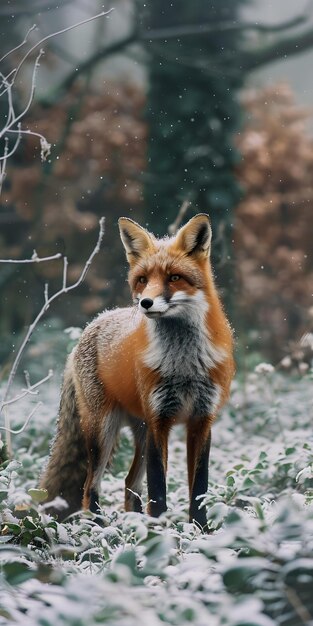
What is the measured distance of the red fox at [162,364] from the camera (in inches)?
147

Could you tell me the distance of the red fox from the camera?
373 centimetres

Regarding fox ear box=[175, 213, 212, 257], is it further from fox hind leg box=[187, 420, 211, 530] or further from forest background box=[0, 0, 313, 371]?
forest background box=[0, 0, 313, 371]

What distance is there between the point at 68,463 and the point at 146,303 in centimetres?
141

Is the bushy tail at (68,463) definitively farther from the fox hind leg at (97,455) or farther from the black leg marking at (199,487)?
the black leg marking at (199,487)

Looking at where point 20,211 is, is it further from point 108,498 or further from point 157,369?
point 157,369

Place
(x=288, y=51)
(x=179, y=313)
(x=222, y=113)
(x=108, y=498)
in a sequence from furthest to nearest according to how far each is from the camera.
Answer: (x=288, y=51), (x=222, y=113), (x=108, y=498), (x=179, y=313)

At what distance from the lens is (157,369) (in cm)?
387

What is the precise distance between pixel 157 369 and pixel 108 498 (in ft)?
4.87

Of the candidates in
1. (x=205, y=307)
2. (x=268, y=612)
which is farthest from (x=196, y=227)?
(x=268, y=612)

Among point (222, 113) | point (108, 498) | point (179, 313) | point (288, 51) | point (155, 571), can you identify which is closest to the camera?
point (155, 571)

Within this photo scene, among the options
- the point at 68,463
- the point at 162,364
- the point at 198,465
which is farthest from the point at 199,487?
the point at 68,463

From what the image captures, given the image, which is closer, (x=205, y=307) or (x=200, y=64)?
(x=205, y=307)

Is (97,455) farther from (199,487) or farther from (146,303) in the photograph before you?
(146,303)

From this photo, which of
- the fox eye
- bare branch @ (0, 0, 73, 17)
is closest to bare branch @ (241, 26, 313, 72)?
bare branch @ (0, 0, 73, 17)
